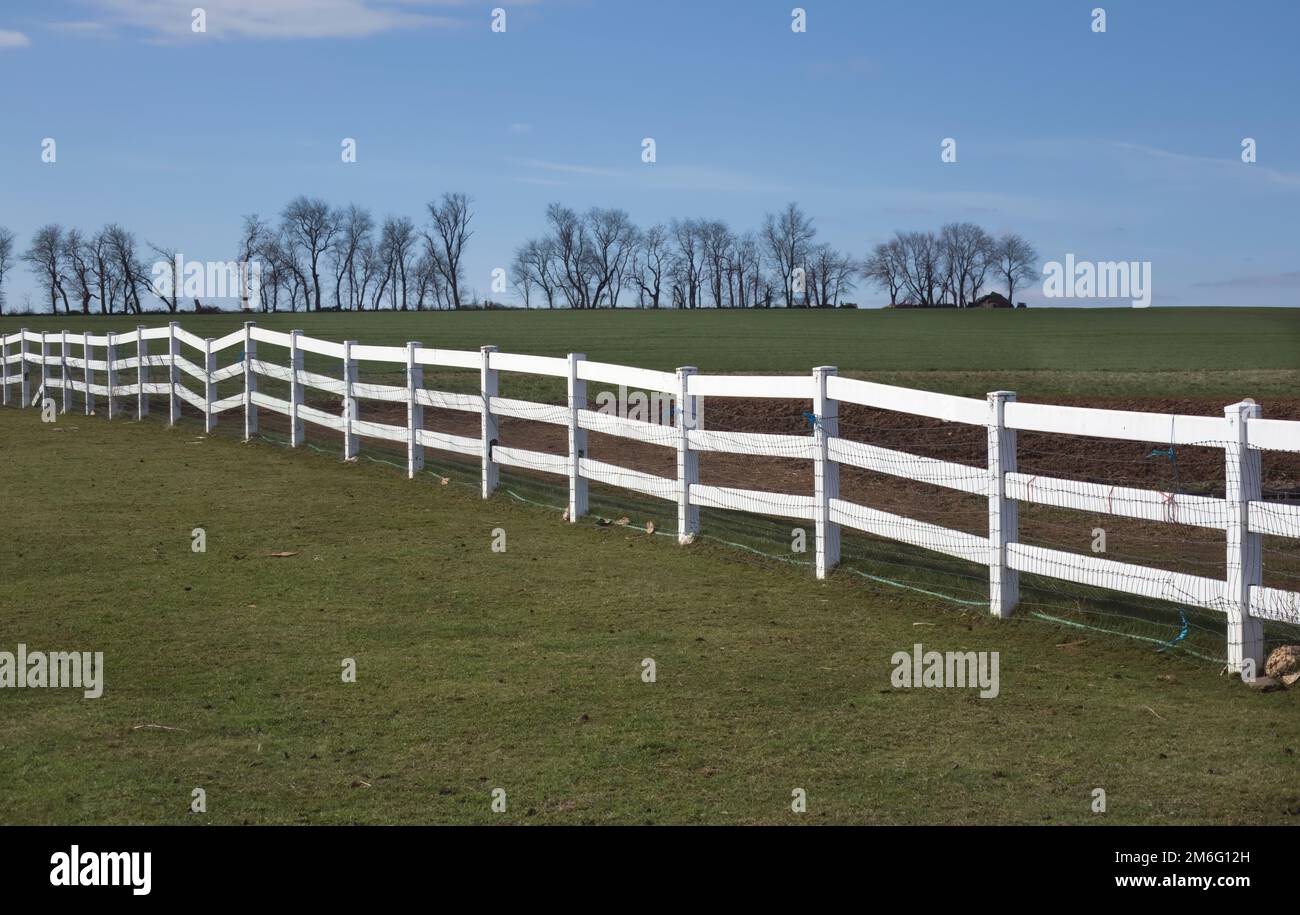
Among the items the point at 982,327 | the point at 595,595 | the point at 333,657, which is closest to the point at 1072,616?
the point at 595,595

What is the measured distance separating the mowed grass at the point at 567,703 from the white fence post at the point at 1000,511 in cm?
25

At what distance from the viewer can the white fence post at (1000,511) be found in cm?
935

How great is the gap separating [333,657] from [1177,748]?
4.93m

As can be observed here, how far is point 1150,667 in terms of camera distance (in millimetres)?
8234

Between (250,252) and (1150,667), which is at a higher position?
(250,252)

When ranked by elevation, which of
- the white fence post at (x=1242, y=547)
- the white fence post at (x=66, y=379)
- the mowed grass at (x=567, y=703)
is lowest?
the mowed grass at (x=567, y=703)

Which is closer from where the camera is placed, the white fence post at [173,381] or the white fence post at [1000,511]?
the white fence post at [1000,511]

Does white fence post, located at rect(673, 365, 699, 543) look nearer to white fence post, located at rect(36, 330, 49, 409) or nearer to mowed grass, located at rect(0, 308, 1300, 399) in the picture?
mowed grass, located at rect(0, 308, 1300, 399)

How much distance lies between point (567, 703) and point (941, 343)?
45.2 m

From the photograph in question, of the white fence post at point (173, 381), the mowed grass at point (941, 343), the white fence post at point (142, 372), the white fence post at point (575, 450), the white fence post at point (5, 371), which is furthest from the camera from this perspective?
the mowed grass at point (941, 343)

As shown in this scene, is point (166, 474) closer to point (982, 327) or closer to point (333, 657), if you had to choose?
point (333, 657)

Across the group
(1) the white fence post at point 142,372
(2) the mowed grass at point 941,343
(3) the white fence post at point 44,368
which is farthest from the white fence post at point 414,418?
(3) the white fence post at point 44,368

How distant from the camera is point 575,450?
45.6 feet

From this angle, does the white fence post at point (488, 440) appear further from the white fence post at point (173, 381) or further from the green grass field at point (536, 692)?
the white fence post at point (173, 381)
